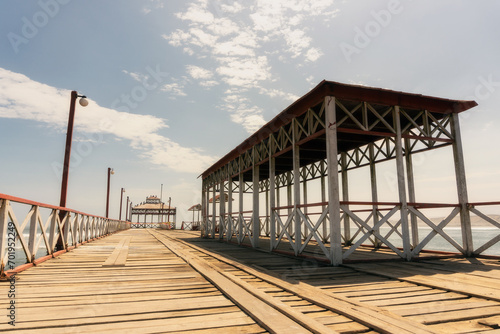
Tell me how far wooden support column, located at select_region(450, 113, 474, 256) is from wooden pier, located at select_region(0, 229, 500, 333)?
2.86 m

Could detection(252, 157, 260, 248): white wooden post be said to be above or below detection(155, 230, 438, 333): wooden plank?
above

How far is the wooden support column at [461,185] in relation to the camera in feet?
28.3

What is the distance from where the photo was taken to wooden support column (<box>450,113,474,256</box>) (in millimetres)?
8633

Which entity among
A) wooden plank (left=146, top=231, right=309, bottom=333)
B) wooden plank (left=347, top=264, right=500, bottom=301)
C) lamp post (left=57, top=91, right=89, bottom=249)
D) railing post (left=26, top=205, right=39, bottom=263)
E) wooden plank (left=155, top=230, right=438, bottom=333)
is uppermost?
lamp post (left=57, top=91, right=89, bottom=249)

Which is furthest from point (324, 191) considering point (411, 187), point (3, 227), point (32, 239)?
point (3, 227)

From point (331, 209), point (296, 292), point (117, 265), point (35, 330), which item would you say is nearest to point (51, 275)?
point (117, 265)

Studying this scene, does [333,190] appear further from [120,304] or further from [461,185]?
[120,304]

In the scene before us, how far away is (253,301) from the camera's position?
358 centimetres

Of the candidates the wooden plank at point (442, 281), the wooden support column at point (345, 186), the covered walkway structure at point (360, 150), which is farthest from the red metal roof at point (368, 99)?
the wooden plank at point (442, 281)

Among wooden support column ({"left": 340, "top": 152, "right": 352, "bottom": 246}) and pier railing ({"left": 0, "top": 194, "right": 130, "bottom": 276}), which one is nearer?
pier railing ({"left": 0, "top": 194, "right": 130, "bottom": 276})

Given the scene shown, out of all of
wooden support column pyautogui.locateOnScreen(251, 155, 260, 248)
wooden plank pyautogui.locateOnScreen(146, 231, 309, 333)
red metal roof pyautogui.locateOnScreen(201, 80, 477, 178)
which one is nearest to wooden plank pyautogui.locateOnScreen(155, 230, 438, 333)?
wooden plank pyautogui.locateOnScreen(146, 231, 309, 333)

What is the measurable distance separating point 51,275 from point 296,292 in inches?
172

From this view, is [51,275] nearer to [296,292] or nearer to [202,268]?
[202,268]

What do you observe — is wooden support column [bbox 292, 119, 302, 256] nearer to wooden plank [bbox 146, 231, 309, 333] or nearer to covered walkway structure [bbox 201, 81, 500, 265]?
covered walkway structure [bbox 201, 81, 500, 265]
